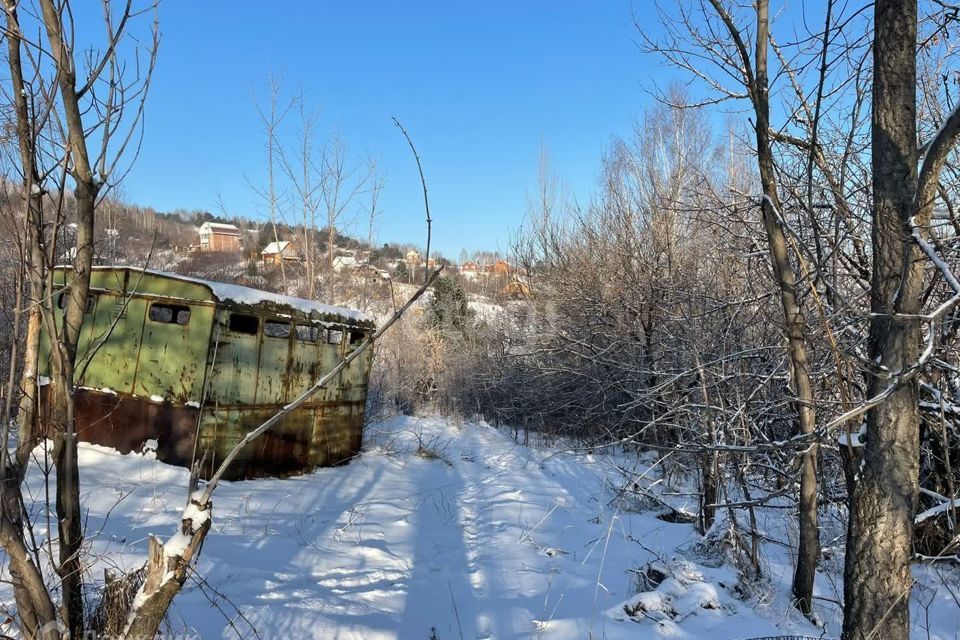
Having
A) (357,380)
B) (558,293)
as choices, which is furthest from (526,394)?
(357,380)

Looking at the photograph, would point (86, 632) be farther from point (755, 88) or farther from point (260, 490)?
point (260, 490)

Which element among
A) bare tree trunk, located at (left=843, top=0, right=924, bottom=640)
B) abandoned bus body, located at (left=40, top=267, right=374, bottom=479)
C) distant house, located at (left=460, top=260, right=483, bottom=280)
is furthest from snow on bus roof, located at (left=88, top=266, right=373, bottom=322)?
distant house, located at (left=460, top=260, right=483, bottom=280)

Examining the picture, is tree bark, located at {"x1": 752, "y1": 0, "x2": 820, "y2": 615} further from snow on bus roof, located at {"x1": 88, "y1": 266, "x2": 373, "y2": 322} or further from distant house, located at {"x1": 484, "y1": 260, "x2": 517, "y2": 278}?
distant house, located at {"x1": 484, "y1": 260, "x2": 517, "y2": 278}

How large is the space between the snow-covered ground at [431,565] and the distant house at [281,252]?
34.9ft

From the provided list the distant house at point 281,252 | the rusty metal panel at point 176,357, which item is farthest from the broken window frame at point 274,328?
the distant house at point 281,252

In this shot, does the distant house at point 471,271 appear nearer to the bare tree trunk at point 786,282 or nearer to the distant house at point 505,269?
the distant house at point 505,269

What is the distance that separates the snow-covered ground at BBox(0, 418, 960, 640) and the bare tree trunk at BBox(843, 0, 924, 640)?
4.62 ft

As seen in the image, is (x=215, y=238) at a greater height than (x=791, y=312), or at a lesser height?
greater

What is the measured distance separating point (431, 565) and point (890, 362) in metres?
4.41

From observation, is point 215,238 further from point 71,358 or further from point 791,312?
point 791,312

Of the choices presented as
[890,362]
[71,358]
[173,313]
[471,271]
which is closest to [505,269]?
[471,271]

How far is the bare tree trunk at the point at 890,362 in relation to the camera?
7.16ft

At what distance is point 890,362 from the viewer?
217cm

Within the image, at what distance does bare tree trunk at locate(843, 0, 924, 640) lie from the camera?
7.16 feet
